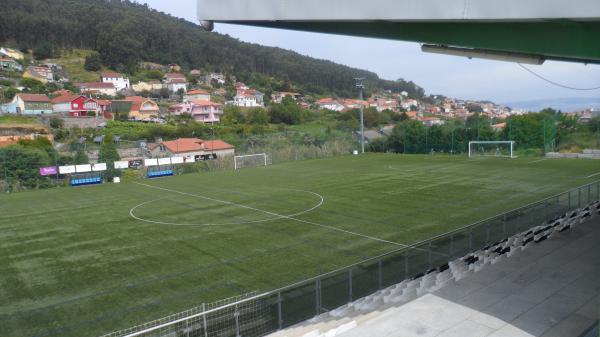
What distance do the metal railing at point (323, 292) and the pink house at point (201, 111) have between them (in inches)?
3919

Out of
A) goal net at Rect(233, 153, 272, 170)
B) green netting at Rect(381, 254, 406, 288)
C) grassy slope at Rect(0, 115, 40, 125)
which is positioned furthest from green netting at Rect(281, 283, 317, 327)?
grassy slope at Rect(0, 115, 40, 125)

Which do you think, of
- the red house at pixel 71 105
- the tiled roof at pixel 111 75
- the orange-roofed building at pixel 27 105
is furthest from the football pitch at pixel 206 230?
the tiled roof at pixel 111 75

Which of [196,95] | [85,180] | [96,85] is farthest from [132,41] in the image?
[85,180]

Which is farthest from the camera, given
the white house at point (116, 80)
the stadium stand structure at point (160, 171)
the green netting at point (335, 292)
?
the white house at point (116, 80)

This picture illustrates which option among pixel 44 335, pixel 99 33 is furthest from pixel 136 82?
A: pixel 44 335

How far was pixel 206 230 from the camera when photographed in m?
19.2

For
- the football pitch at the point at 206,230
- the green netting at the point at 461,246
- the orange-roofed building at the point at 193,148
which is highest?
the orange-roofed building at the point at 193,148

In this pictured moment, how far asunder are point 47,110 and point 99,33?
71.9 m

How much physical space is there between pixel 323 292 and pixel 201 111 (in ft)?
350

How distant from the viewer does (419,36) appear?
8.34m

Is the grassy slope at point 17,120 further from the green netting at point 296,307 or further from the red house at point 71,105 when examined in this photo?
the green netting at point 296,307

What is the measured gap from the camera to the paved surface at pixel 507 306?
816 centimetres

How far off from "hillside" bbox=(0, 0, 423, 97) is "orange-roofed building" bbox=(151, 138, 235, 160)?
11643cm

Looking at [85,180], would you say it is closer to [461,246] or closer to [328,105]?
[461,246]
